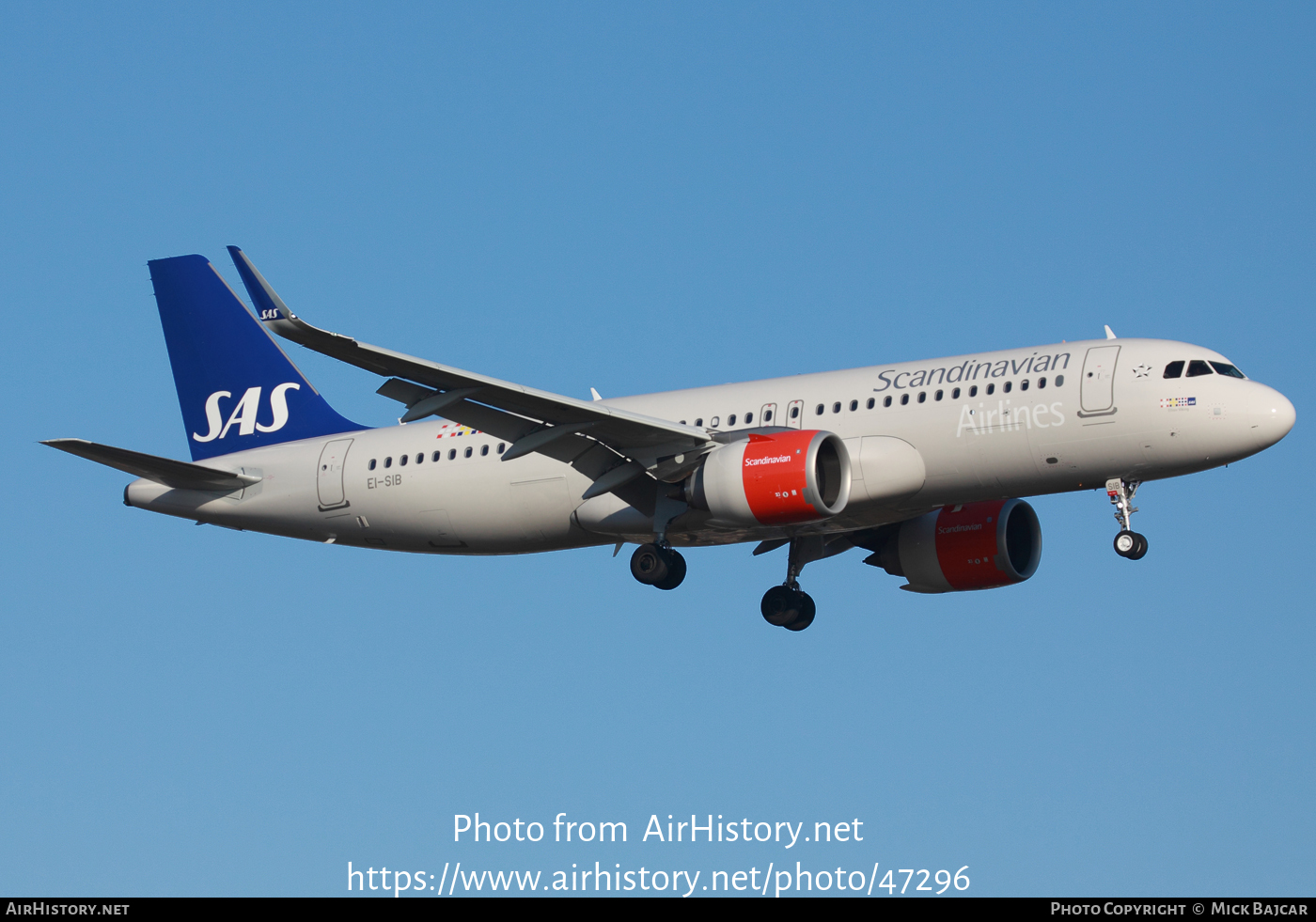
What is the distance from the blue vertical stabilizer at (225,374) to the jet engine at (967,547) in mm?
13206

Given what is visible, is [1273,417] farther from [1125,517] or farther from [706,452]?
[706,452]

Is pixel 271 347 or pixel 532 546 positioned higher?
pixel 271 347

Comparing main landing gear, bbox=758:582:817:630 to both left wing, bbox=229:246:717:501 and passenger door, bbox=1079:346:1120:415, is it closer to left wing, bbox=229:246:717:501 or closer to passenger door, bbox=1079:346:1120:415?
left wing, bbox=229:246:717:501

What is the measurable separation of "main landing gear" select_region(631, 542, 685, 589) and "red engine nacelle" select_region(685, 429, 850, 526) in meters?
2.03

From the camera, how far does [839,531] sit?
36500 mm

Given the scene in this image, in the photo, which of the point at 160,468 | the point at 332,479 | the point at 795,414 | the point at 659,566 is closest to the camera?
the point at 795,414

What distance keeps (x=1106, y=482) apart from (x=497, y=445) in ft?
42.1

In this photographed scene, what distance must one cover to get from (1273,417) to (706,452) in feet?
35.1

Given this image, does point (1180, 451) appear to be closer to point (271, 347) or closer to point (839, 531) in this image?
point (839, 531)

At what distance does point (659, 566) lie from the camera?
3553cm

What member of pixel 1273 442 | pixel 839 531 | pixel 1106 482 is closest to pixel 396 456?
pixel 839 531

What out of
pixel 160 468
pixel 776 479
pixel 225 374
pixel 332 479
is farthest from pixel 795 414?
pixel 225 374

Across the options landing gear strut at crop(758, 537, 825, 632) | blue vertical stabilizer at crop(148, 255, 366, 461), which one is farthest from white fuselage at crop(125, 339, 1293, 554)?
landing gear strut at crop(758, 537, 825, 632)

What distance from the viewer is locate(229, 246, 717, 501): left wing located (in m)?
29.2
